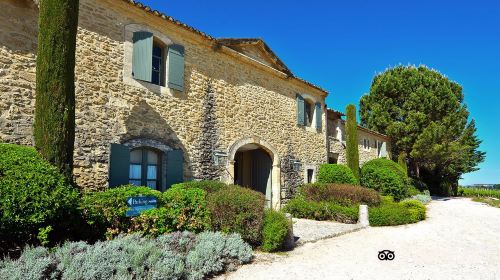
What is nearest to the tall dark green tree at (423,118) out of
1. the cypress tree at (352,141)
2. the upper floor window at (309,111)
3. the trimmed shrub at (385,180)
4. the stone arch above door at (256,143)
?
the trimmed shrub at (385,180)

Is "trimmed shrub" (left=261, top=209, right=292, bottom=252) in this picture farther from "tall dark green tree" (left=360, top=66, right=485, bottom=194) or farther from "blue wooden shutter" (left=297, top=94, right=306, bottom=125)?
"tall dark green tree" (left=360, top=66, right=485, bottom=194)

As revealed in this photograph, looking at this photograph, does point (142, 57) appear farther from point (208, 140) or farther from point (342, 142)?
point (342, 142)

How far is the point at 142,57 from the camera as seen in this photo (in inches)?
341

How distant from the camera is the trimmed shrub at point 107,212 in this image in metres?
5.85

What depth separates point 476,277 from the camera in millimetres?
5285

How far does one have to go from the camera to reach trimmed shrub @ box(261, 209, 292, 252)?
6785 millimetres

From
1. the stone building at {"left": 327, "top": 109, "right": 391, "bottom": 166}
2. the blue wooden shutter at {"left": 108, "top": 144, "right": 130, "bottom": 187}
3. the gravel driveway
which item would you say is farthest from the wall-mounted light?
the stone building at {"left": 327, "top": 109, "right": 391, "bottom": 166}

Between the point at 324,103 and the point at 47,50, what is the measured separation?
13.2 metres

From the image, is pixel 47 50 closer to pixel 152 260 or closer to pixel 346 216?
pixel 152 260

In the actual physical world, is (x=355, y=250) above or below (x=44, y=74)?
below

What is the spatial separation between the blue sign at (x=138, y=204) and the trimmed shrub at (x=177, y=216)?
0.10 m

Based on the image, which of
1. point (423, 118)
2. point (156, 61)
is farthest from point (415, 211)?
point (423, 118)

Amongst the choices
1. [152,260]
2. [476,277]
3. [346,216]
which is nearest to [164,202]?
[152,260]

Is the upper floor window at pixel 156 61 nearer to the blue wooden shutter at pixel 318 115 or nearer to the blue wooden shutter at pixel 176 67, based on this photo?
the blue wooden shutter at pixel 176 67
